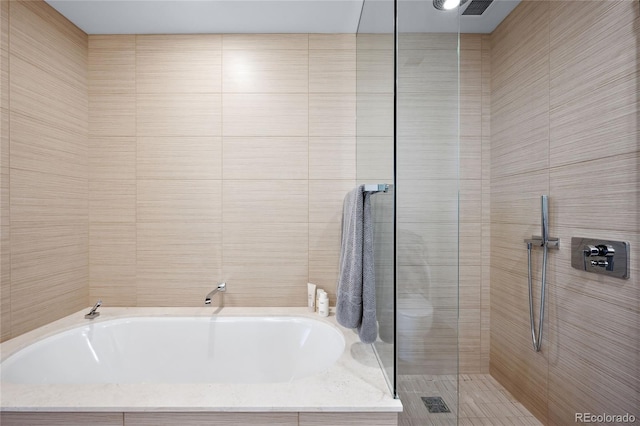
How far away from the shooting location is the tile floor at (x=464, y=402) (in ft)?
3.45

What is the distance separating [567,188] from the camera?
5.02ft

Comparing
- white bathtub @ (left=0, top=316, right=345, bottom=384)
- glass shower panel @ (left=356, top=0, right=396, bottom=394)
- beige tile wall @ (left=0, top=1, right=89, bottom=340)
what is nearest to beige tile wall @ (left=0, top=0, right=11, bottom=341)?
beige tile wall @ (left=0, top=1, right=89, bottom=340)

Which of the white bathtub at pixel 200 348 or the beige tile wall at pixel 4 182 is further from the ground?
the beige tile wall at pixel 4 182

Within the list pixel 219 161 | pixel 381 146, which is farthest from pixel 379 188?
pixel 219 161

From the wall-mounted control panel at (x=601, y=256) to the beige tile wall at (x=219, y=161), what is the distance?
1208 mm

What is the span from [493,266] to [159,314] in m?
2.22

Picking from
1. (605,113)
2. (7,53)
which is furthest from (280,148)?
(605,113)

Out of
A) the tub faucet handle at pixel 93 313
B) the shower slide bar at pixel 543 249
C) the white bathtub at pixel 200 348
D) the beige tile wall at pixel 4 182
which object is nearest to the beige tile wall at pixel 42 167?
the beige tile wall at pixel 4 182

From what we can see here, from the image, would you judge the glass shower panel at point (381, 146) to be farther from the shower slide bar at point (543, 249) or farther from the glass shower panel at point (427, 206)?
the shower slide bar at point (543, 249)

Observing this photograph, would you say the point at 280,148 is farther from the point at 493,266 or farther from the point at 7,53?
the point at 493,266

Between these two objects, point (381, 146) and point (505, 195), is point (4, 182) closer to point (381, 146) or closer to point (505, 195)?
point (381, 146)

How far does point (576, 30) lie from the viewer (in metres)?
1.48

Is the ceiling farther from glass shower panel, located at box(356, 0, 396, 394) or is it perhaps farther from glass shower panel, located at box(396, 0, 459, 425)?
glass shower panel, located at box(396, 0, 459, 425)

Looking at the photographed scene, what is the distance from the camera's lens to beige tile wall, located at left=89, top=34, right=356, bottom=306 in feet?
6.53
